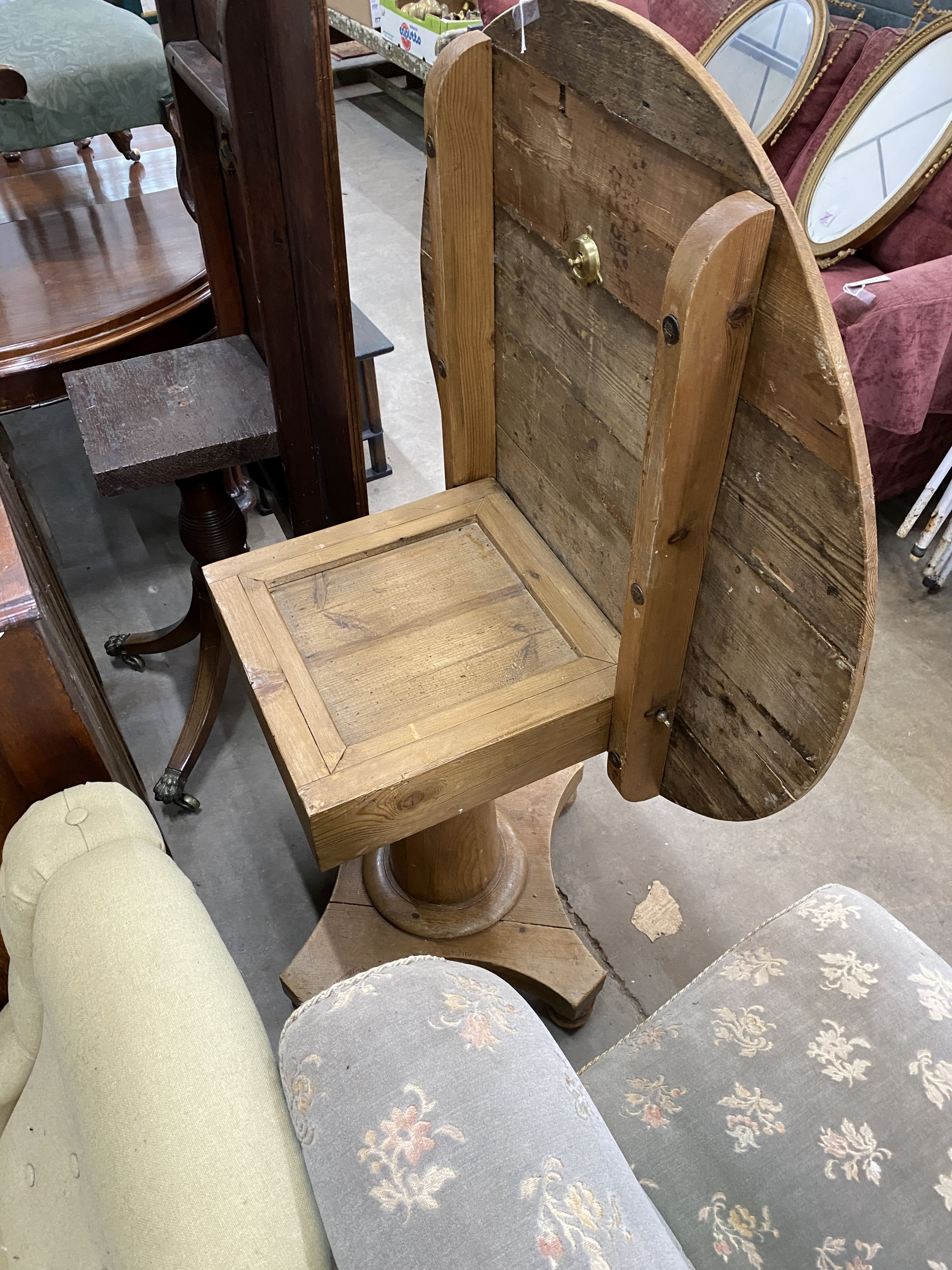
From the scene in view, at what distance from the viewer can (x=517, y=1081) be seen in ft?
2.07

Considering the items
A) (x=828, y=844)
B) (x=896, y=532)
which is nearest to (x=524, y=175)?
(x=828, y=844)

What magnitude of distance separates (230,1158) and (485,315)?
2.96 ft

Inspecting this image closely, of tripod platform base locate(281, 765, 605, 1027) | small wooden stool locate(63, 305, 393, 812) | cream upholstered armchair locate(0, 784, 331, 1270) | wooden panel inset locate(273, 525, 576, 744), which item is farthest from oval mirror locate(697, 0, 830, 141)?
cream upholstered armchair locate(0, 784, 331, 1270)

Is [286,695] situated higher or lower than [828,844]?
higher

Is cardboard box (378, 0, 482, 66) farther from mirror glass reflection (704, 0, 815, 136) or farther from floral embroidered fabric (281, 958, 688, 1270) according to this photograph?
floral embroidered fabric (281, 958, 688, 1270)

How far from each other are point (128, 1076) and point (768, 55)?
3316 mm

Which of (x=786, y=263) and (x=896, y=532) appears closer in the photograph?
(x=786, y=263)

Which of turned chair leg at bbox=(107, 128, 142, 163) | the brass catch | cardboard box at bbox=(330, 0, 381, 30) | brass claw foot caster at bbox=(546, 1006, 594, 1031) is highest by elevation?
the brass catch

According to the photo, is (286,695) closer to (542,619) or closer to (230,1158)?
(542,619)

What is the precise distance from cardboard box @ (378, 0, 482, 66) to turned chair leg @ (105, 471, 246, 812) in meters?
2.92

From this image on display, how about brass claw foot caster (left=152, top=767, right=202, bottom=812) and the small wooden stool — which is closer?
the small wooden stool

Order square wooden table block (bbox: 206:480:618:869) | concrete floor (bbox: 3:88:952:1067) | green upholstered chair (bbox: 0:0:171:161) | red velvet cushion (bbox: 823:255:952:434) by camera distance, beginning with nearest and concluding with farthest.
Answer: square wooden table block (bbox: 206:480:618:869)
concrete floor (bbox: 3:88:952:1067)
red velvet cushion (bbox: 823:255:952:434)
green upholstered chair (bbox: 0:0:171:161)

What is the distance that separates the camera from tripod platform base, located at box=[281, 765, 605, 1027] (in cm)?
151

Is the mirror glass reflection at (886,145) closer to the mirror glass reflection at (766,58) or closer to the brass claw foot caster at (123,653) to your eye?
the mirror glass reflection at (766,58)
